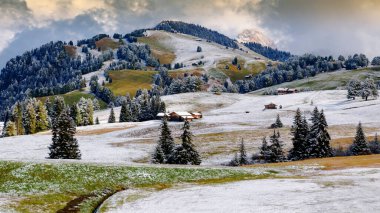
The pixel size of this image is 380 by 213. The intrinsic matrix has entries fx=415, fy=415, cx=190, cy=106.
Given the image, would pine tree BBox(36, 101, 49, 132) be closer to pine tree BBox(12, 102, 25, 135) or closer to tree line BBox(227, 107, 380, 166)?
pine tree BBox(12, 102, 25, 135)

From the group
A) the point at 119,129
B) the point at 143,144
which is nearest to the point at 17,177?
the point at 143,144

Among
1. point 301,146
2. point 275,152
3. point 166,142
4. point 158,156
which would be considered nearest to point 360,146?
point 301,146

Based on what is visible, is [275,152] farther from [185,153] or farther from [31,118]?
[31,118]

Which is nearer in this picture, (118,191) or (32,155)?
(118,191)

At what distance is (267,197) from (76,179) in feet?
76.1

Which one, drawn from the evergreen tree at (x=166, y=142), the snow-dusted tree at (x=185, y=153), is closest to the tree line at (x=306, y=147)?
the snow-dusted tree at (x=185, y=153)

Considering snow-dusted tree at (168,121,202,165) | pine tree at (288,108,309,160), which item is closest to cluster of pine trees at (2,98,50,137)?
snow-dusted tree at (168,121,202,165)

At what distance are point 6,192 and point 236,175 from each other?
29834 mm

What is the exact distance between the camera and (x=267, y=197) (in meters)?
40.4

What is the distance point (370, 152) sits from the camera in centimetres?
9188

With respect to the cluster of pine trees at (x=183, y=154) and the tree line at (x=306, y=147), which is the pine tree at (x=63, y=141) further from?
the tree line at (x=306, y=147)

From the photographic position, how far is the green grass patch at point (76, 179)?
43000 mm

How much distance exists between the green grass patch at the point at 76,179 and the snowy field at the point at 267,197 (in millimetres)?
4512

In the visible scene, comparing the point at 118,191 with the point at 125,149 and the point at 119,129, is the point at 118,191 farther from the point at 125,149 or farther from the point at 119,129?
the point at 119,129
